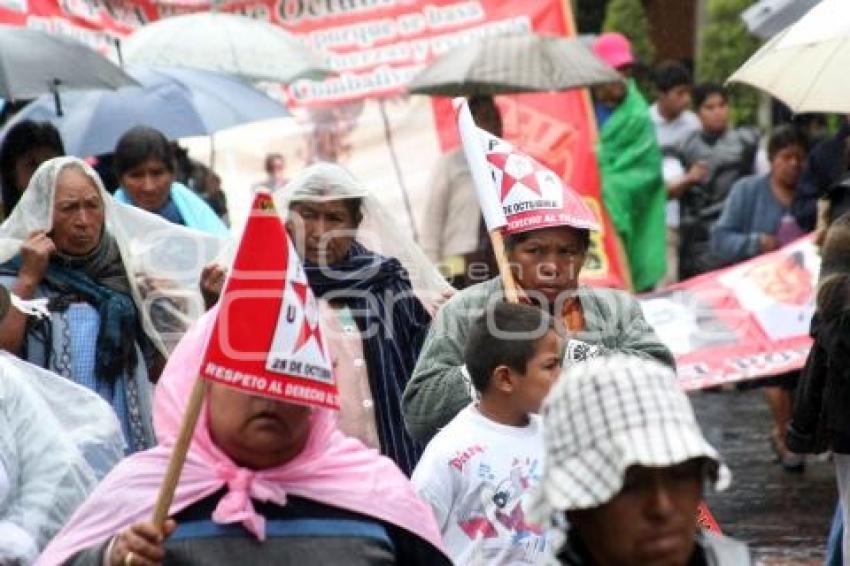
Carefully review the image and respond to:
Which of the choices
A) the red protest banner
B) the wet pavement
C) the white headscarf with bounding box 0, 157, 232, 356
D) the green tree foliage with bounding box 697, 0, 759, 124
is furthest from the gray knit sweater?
the green tree foliage with bounding box 697, 0, 759, 124

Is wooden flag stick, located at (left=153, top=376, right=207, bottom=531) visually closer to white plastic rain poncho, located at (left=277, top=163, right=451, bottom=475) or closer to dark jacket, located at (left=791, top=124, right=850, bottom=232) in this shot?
white plastic rain poncho, located at (left=277, top=163, right=451, bottom=475)

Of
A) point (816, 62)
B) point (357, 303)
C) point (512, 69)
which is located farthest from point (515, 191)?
point (512, 69)

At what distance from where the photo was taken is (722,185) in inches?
612

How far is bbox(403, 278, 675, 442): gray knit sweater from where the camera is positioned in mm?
6637

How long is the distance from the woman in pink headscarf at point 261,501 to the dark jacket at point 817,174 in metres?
7.52

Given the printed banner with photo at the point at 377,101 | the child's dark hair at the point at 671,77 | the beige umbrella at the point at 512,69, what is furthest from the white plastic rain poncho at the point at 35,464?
the child's dark hair at the point at 671,77

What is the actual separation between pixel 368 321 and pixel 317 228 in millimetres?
347

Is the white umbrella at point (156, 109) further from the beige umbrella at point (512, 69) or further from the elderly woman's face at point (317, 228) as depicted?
the elderly woman's face at point (317, 228)

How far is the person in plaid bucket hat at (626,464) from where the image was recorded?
3.98 meters

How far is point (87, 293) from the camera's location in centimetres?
754

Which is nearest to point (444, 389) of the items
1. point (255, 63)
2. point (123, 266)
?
point (123, 266)

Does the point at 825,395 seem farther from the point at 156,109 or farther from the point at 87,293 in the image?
the point at 156,109

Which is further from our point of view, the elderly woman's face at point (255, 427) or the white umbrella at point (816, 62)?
the white umbrella at point (816, 62)

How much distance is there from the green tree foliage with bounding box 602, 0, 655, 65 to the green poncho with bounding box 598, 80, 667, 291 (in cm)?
Result: 1088
